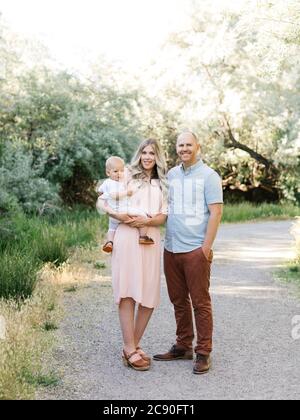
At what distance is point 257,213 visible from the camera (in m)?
21.1

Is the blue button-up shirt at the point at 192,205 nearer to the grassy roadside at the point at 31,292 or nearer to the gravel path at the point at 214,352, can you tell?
the gravel path at the point at 214,352

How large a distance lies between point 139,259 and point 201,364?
97 centimetres

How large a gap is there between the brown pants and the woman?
0.54 feet

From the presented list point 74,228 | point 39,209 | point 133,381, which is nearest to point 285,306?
point 133,381

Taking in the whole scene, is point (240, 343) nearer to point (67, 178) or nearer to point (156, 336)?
point (156, 336)

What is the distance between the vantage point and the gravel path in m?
4.80

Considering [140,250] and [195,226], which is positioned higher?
[195,226]

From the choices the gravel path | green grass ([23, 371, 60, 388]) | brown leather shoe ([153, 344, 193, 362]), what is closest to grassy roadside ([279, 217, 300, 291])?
the gravel path

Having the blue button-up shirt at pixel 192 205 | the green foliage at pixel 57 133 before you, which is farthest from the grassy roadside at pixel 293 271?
the green foliage at pixel 57 133

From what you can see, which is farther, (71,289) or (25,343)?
(71,289)

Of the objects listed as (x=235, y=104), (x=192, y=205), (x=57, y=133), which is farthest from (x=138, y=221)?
(x=235, y=104)

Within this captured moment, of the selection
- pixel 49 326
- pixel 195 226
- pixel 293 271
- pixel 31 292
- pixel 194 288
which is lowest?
pixel 293 271

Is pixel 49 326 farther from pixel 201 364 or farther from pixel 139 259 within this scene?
pixel 201 364
